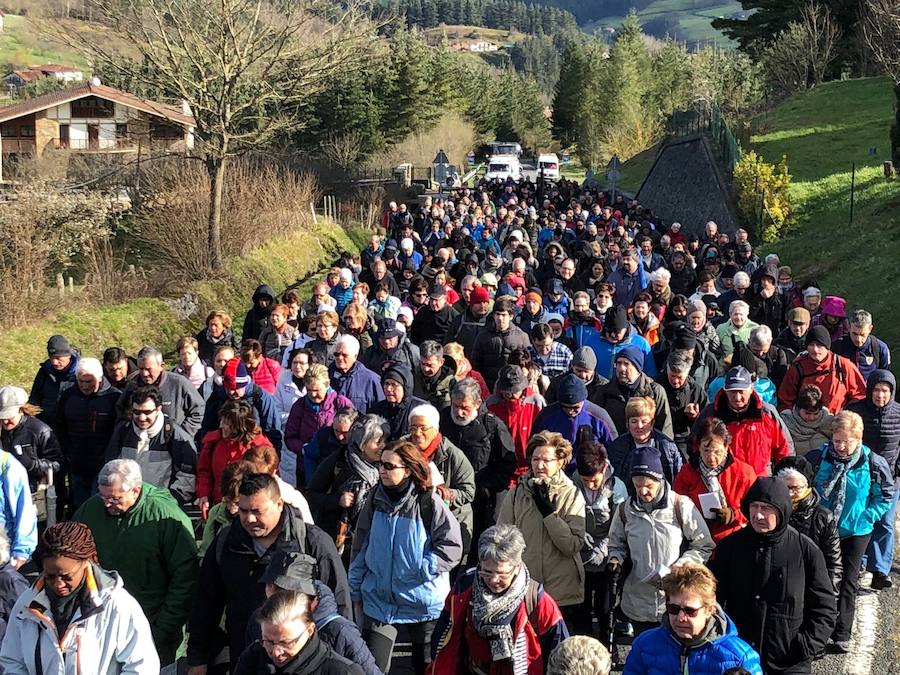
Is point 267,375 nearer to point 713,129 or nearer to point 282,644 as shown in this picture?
point 282,644

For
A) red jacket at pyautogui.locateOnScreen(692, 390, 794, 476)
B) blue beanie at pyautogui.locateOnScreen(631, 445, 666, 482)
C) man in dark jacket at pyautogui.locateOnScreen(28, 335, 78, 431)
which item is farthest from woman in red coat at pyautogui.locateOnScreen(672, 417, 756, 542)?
man in dark jacket at pyautogui.locateOnScreen(28, 335, 78, 431)

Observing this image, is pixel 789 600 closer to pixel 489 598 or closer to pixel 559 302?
pixel 489 598

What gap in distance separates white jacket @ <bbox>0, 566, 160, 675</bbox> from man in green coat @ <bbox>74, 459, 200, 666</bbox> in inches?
34.8

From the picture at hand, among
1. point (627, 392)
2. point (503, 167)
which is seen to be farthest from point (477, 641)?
point (503, 167)

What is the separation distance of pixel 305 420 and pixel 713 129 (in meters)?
33.3

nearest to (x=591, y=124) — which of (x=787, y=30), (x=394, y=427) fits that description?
(x=787, y=30)

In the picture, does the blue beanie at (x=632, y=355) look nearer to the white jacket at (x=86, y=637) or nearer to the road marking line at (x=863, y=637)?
the road marking line at (x=863, y=637)

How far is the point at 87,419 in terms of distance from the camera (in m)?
7.86

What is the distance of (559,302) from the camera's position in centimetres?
1174

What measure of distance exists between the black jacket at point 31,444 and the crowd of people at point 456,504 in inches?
0.7

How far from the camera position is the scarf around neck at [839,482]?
6641 millimetres

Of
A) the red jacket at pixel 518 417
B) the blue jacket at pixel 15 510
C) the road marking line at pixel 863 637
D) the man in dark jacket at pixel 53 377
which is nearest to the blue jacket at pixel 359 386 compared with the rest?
the red jacket at pixel 518 417

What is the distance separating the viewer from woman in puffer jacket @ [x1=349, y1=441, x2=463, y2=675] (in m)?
5.23

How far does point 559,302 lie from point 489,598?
7.56 metres
